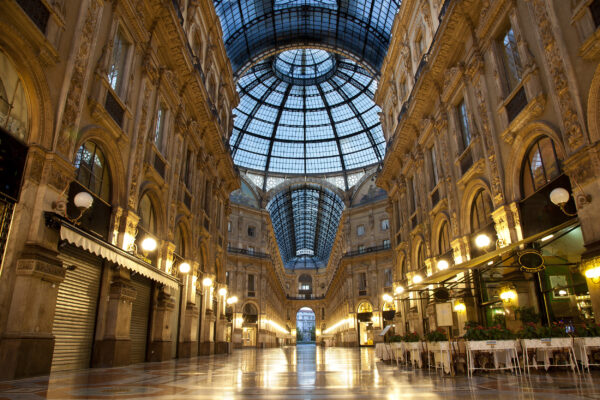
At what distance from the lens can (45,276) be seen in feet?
26.5

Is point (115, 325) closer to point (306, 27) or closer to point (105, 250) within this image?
point (105, 250)

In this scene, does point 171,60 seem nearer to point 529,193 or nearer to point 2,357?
point 2,357

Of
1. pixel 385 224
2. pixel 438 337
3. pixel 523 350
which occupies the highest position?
pixel 385 224

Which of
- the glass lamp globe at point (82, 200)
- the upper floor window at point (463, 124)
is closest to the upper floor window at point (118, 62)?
the glass lamp globe at point (82, 200)

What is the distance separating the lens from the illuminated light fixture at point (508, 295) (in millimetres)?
12586

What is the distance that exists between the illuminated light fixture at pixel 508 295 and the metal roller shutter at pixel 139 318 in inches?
490

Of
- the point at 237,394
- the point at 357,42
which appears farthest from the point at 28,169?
the point at 357,42

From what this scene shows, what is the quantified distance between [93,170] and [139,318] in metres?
6.04

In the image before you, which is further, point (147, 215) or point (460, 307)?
point (460, 307)

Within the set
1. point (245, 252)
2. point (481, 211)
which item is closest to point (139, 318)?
point (481, 211)

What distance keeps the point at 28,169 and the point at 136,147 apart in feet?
17.7

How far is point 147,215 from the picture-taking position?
50.4ft

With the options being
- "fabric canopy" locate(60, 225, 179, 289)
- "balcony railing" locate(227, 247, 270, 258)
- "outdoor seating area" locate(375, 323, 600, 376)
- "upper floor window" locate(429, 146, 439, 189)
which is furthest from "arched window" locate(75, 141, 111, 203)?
"balcony railing" locate(227, 247, 270, 258)

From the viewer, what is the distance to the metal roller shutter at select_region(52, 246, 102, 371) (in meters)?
9.78
